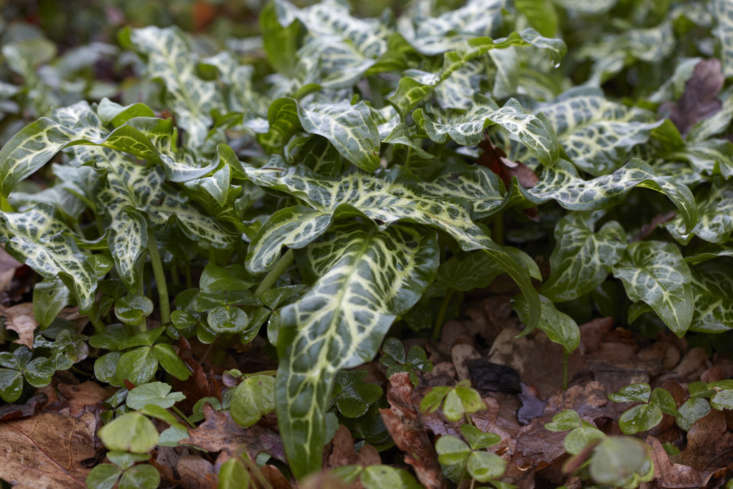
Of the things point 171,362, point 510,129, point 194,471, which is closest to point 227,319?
point 171,362

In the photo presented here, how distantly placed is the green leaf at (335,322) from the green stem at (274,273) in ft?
0.33

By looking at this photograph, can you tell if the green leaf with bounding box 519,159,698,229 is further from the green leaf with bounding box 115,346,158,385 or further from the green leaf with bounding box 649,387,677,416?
the green leaf with bounding box 115,346,158,385

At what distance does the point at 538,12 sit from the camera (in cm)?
195

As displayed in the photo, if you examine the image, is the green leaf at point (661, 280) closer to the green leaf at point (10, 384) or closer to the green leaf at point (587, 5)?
the green leaf at point (10, 384)

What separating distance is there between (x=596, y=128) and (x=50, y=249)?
129cm

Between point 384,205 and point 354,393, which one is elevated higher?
point 384,205

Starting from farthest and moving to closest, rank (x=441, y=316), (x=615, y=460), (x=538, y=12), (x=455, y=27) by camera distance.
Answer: (x=538, y=12) → (x=455, y=27) → (x=441, y=316) → (x=615, y=460)

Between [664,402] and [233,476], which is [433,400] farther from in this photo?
[664,402]

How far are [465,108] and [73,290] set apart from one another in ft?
3.09

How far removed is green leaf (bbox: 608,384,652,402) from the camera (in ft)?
4.17

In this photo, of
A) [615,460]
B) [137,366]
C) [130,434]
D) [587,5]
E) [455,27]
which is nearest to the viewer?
[615,460]

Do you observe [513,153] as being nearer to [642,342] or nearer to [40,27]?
[642,342]

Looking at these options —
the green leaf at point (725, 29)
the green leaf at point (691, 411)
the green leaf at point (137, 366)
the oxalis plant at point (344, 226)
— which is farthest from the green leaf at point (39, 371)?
→ the green leaf at point (725, 29)

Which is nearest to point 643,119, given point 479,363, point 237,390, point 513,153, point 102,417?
point 513,153
